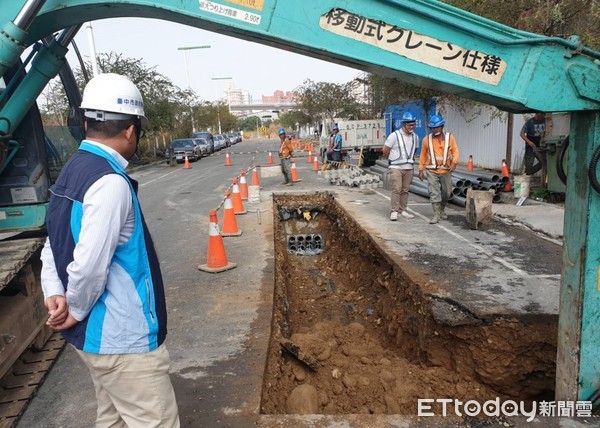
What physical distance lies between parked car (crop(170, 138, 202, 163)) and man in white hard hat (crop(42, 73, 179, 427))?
26.1 m

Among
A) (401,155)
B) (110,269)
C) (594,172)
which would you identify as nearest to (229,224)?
(401,155)

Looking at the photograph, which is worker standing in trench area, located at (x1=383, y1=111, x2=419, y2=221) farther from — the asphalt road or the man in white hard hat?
the man in white hard hat

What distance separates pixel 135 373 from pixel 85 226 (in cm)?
71

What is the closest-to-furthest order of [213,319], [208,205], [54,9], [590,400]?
[54,9] < [590,400] < [213,319] < [208,205]

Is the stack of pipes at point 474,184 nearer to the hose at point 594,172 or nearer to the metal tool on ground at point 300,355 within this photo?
the metal tool on ground at point 300,355

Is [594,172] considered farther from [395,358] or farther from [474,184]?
[474,184]

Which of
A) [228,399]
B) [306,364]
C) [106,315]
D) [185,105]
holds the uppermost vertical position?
[185,105]

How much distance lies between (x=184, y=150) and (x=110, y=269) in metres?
27.4

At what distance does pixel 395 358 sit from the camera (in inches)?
186

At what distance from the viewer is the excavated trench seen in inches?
148

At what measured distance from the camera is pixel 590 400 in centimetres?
285

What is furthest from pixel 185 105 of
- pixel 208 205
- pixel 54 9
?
pixel 54 9

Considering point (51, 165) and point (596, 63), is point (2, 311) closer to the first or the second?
point (51, 165)

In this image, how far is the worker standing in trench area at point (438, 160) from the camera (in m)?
7.85
